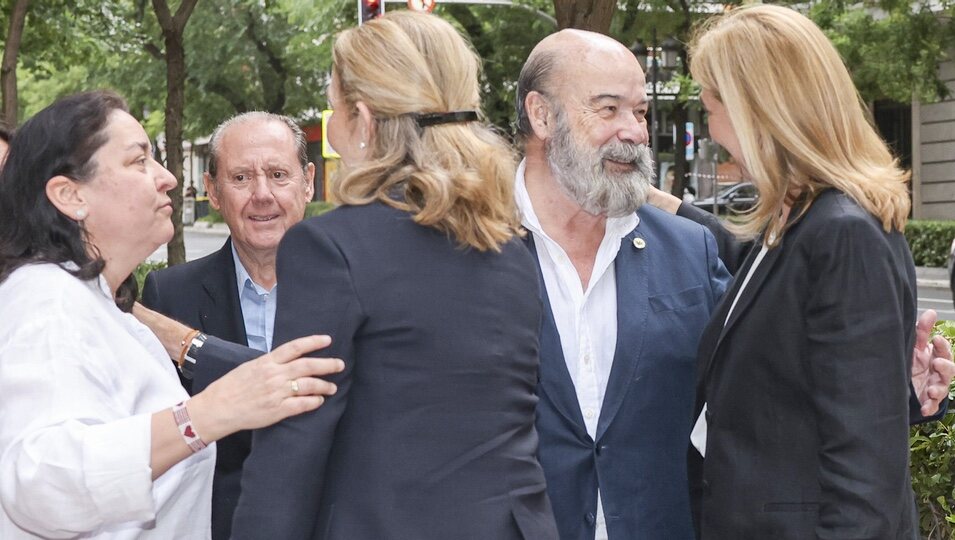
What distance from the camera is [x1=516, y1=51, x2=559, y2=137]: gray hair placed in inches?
144

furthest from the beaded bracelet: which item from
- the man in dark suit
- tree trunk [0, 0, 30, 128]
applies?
tree trunk [0, 0, 30, 128]

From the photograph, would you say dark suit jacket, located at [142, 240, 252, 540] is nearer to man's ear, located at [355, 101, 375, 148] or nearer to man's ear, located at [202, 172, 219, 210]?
man's ear, located at [202, 172, 219, 210]

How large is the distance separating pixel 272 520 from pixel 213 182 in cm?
215

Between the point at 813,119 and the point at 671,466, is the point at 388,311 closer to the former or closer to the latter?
the point at 813,119

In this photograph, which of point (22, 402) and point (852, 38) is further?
point (852, 38)

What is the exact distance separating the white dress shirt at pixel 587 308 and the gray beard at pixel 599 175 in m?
0.12

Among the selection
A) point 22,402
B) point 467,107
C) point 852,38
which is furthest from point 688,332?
point 852,38

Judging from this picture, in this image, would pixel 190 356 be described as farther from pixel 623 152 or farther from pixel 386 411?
pixel 623 152

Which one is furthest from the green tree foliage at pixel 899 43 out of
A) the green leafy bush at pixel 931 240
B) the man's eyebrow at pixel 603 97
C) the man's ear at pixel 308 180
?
the man's eyebrow at pixel 603 97

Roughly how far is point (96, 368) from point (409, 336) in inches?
25.6

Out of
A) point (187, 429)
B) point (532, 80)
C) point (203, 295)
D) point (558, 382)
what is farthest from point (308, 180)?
point (187, 429)

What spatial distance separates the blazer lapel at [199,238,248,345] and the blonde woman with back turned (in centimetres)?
135

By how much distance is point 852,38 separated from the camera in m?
22.9

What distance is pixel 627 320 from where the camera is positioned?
340 centimetres
